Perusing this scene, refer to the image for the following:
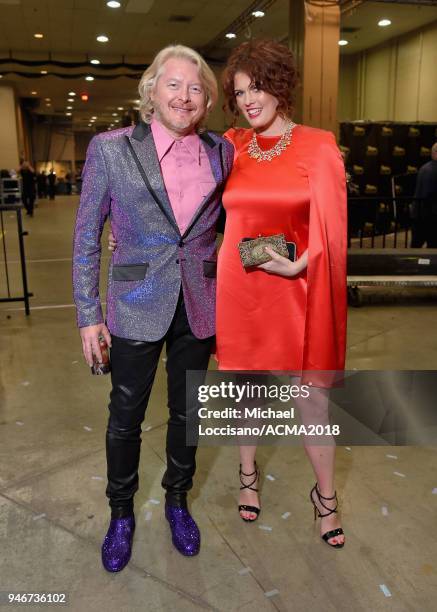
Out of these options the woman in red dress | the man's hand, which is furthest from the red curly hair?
the man's hand

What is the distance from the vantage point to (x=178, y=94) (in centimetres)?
153

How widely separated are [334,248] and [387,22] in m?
11.9

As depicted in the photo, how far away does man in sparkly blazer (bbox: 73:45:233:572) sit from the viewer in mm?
1556

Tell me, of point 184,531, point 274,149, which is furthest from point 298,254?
point 184,531

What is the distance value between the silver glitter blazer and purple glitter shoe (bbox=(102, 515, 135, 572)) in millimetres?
661

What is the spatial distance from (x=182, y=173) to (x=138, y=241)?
0.24m

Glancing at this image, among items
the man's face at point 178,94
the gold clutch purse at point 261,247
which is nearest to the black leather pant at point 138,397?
the gold clutch purse at point 261,247

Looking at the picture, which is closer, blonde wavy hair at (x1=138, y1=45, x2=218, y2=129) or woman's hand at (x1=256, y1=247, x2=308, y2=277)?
blonde wavy hair at (x1=138, y1=45, x2=218, y2=129)

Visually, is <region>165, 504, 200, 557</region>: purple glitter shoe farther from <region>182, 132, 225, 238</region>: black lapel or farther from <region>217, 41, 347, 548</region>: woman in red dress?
<region>182, 132, 225, 238</region>: black lapel

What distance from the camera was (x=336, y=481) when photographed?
230 centimetres

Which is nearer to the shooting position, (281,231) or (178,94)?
(178,94)

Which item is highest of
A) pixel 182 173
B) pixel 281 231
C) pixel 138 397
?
pixel 182 173

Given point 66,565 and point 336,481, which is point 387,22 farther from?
point 66,565

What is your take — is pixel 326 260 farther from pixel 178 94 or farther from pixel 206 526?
pixel 206 526
